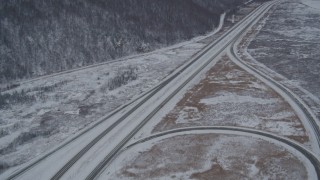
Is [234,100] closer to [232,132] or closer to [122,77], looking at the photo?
[232,132]

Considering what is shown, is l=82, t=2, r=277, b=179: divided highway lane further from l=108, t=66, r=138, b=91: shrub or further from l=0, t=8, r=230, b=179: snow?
l=108, t=66, r=138, b=91: shrub

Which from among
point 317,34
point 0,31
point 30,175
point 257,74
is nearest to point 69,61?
point 0,31

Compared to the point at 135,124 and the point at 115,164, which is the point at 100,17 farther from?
the point at 115,164

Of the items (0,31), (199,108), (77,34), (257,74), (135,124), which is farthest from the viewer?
(77,34)

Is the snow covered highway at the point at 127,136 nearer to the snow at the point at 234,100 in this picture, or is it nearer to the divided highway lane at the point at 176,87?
the divided highway lane at the point at 176,87

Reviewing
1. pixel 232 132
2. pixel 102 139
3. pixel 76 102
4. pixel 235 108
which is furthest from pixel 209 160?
pixel 76 102

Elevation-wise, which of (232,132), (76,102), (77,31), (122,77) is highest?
(77,31)

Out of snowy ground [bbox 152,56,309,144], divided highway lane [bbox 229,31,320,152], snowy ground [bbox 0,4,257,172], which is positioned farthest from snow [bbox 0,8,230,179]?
divided highway lane [bbox 229,31,320,152]
